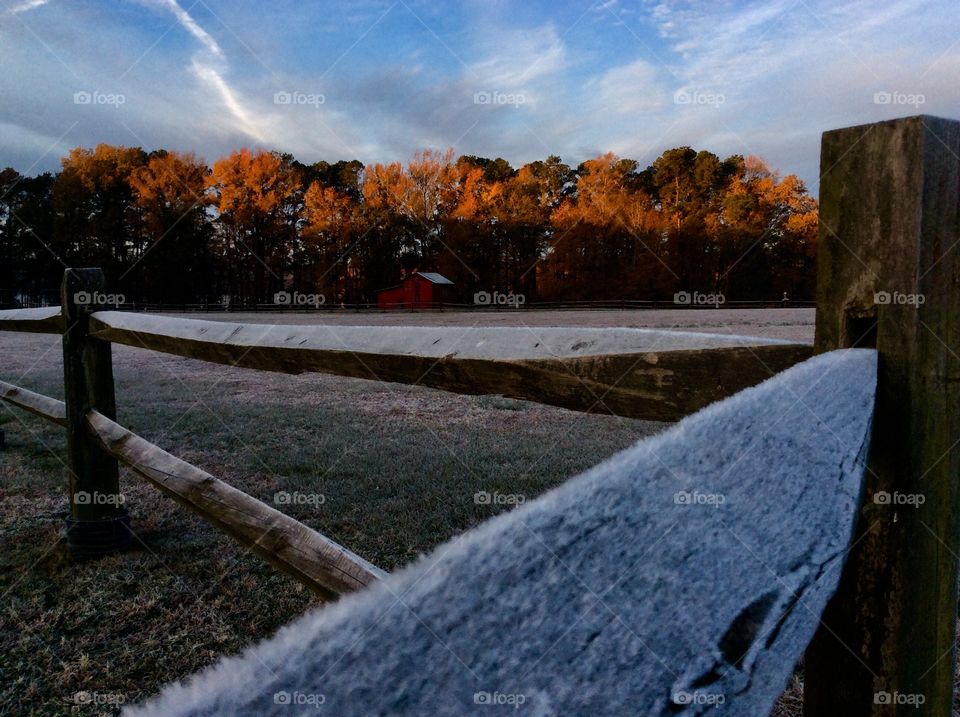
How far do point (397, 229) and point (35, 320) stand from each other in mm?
44263

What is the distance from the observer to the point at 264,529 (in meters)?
1.89

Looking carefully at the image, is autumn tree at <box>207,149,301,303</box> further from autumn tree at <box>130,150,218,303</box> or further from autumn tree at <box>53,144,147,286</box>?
autumn tree at <box>53,144,147,286</box>

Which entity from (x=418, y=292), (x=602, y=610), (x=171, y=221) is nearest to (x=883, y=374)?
(x=602, y=610)

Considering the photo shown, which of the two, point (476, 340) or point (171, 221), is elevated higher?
point (171, 221)

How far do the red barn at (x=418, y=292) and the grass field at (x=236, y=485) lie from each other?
35194 mm

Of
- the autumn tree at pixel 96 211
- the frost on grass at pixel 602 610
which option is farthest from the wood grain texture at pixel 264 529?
the autumn tree at pixel 96 211

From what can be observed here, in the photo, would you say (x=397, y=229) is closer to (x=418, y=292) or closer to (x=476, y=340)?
(x=418, y=292)

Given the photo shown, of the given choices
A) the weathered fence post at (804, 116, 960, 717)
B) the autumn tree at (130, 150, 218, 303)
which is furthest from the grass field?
the autumn tree at (130, 150, 218, 303)

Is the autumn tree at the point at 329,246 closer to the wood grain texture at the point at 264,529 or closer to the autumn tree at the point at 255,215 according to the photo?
the autumn tree at the point at 255,215

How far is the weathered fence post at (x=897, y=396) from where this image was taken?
0.94 metres

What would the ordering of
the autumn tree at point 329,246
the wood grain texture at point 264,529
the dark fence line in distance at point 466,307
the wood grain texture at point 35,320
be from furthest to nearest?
the autumn tree at point 329,246 → the dark fence line in distance at point 466,307 → the wood grain texture at point 35,320 → the wood grain texture at point 264,529

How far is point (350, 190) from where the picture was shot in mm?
51938

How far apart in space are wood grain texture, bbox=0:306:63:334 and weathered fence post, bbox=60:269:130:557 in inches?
10.8

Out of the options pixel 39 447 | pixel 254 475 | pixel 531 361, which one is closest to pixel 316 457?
pixel 254 475
